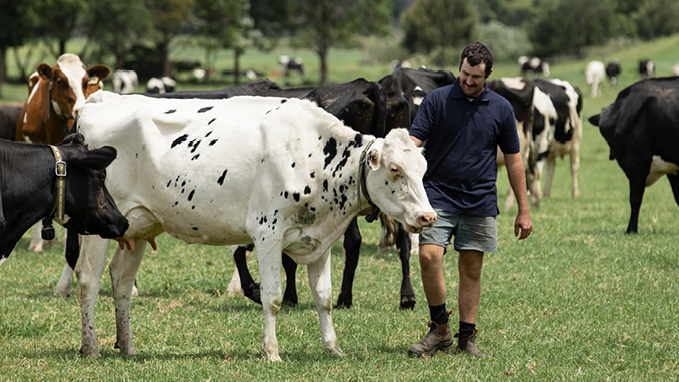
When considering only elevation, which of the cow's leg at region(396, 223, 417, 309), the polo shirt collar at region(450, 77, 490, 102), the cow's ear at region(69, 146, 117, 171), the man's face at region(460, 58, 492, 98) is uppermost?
the man's face at region(460, 58, 492, 98)

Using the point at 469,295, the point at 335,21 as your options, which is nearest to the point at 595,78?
the point at 335,21

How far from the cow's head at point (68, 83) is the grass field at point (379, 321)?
2124 mm

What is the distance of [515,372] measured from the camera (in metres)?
5.84

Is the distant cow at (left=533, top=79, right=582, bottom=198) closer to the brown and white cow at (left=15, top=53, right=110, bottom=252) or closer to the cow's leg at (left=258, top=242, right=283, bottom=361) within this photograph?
the brown and white cow at (left=15, top=53, right=110, bottom=252)

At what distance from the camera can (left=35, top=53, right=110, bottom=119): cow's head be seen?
34.1 ft

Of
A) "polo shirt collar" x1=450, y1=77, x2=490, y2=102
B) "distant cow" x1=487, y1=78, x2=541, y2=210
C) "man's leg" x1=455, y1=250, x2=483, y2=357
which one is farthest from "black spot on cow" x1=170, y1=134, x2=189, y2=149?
"distant cow" x1=487, y1=78, x2=541, y2=210

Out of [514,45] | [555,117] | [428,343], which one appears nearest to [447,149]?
[428,343]

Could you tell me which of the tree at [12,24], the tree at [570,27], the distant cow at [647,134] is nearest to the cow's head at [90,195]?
the distant cow at [647,134]

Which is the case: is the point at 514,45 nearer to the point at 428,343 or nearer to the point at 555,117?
the point at 555,117

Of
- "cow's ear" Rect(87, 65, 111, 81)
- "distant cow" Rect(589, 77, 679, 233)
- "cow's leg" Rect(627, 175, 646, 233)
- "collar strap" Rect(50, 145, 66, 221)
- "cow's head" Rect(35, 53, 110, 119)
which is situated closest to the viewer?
"collar strap" Rect(50, 145, 66, 221)

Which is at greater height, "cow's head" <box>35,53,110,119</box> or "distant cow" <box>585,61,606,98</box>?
"cow's head" <box>35,53,110,119</box>

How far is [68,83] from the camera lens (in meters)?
10.4

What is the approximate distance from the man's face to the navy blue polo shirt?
0.06 metres

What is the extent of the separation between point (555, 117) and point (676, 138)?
16.3 ft
